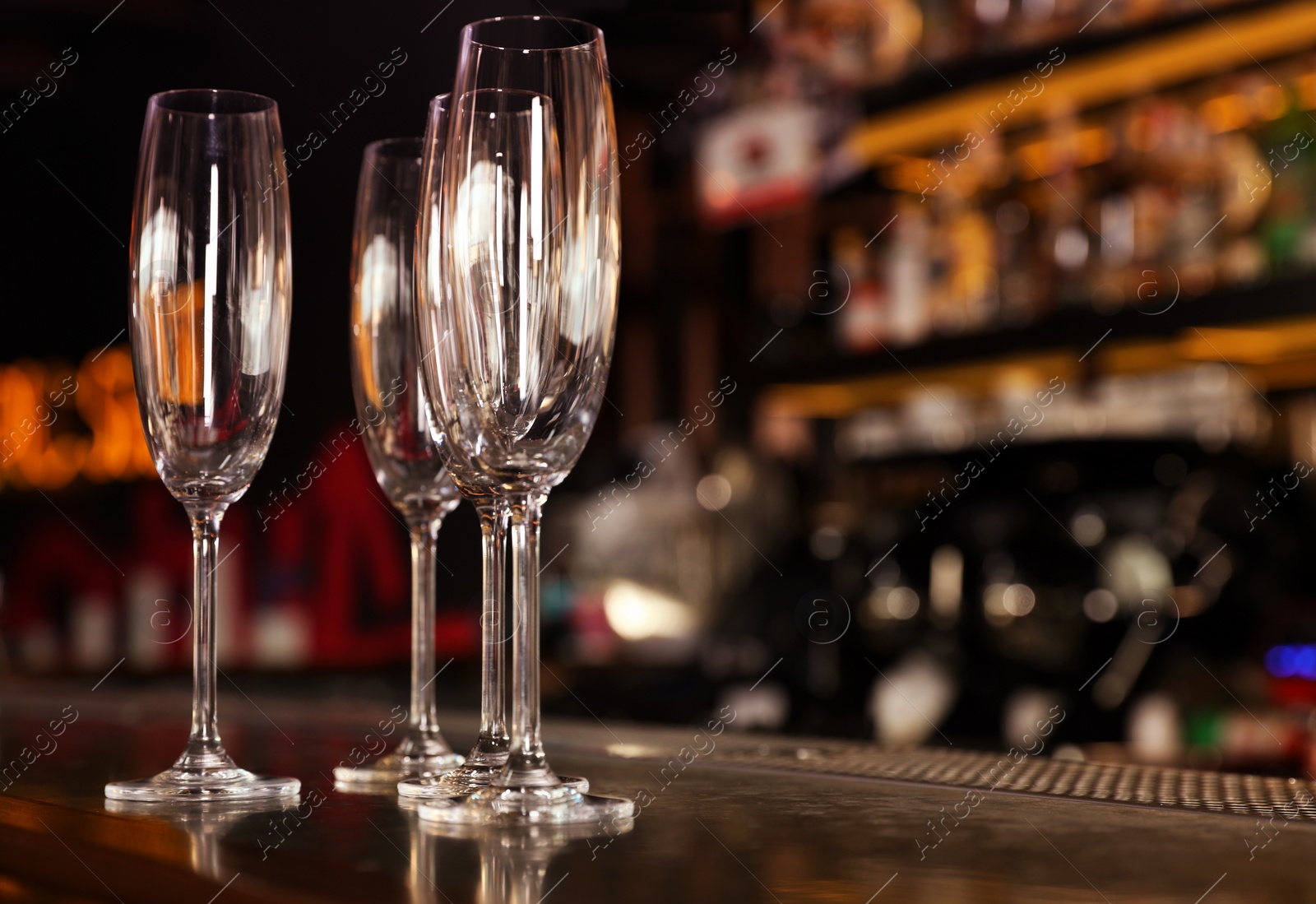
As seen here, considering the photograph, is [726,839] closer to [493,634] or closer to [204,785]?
[493,634]

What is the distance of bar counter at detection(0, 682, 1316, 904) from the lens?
43cm

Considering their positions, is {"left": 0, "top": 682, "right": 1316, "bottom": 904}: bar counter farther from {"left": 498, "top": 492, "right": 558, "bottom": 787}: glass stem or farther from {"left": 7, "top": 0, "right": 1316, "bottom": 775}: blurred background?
{"left": 7, "top": 0, "right": 1316, "bottom": 775}: blurred background

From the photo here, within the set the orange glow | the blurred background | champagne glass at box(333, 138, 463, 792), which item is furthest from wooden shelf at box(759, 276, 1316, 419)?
the orange glow

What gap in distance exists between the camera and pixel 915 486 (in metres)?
Answer: 2.59

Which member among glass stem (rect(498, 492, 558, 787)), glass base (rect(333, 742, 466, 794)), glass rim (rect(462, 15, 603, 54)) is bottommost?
glass base (rect(333, 742, 466, 794))

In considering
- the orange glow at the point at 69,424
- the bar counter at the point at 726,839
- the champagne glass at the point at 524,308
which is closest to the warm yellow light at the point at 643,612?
the orange glow at the point at 69,424

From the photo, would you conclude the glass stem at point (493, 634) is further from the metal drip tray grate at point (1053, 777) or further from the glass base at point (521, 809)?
the metal drip tray grate at point (1053, 777)

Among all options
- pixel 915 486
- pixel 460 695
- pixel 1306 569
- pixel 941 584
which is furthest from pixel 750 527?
pixel 1306 569

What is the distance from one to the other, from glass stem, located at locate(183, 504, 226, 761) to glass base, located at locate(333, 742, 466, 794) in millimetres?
65

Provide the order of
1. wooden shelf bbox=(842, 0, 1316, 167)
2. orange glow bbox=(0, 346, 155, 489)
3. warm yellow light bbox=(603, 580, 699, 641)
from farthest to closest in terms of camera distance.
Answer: orange glow bbox=(0, 346, 155, 489), warm yellow light bbox=(603, 580, 699, 641), wooden shelf bbox=(842, 0, 1316, 167)

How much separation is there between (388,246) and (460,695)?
1824 millimetres

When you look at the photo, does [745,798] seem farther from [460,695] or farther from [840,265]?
[840,265]

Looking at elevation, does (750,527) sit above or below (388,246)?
below

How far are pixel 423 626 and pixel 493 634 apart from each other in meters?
0.16
